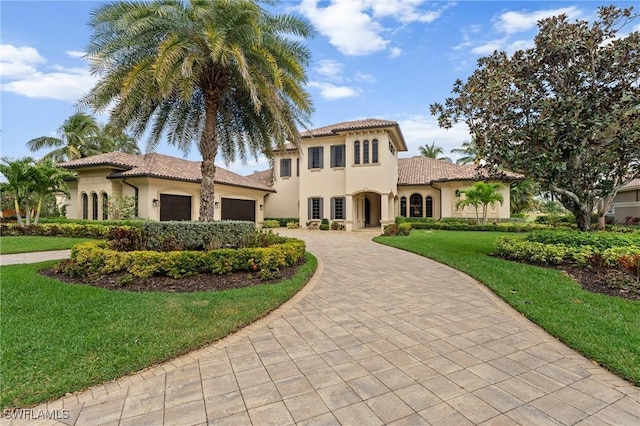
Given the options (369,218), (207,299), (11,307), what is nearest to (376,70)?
(207,299)

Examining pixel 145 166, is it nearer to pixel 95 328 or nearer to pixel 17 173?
pixel 17 173

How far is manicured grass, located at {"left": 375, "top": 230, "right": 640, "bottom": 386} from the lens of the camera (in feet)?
12.8

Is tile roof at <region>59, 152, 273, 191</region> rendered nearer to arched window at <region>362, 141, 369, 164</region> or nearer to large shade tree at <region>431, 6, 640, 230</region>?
arched window at <region>362, 141, 369, 164</region>

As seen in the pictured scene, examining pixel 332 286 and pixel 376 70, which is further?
pixel 376 70

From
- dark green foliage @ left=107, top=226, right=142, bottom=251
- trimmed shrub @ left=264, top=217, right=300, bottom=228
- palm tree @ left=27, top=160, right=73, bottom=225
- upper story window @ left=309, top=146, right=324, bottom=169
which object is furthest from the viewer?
trimmed shrub @ left=264, top=217, right=300, bottom=228

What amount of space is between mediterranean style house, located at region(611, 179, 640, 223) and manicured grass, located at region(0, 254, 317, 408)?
29232 mm

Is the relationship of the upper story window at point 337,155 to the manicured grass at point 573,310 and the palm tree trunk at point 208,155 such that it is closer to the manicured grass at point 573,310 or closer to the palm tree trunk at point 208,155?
the palm tree trunk at point 208,155

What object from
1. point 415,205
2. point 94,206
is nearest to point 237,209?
point 94,206

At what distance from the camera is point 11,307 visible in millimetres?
5418

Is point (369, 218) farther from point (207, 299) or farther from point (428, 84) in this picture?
point (207, 299)

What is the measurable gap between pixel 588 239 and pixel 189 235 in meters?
11.2

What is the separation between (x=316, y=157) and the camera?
25172mm

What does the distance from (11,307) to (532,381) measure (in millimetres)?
7921

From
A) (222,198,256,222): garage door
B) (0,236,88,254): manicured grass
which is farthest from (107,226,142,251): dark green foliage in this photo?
(222,198,256,222): garage door
